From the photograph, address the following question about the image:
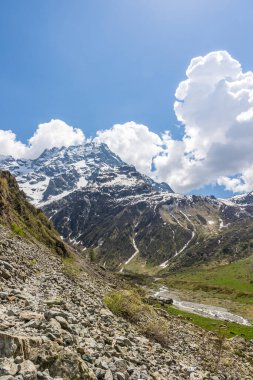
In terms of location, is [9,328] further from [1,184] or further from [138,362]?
[1,184]

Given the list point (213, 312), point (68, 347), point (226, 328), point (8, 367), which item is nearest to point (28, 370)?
point (8, 367)

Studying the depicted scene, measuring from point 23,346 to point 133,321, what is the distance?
72.5 feet

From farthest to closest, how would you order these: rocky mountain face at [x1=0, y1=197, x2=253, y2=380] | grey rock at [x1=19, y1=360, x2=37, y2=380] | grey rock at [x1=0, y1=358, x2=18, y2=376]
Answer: rocky mountain face at [x1=0, y1=197, x2=253, y2=380]
grey rock at [x1=19, y1=360, x2=37, y2=380]
grey rock at [x1=0, y1=358, x2=18, y2=376]

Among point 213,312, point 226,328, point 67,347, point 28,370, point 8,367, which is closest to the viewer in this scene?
point 8,367

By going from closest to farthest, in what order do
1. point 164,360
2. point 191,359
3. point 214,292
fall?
point 164,360
point 191,359
point 214,292

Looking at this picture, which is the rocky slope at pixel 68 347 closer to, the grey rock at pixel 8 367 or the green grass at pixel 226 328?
the grey rock at pixel 8 367

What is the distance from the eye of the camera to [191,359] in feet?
92.1

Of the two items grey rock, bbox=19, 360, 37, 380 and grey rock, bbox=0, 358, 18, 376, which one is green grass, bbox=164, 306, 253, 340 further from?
grey rock, bbox=0, 358, 18, 376

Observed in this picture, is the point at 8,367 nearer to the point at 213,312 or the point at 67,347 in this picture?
the point at 67,347

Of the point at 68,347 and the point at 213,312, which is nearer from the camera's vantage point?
the point at 68,347

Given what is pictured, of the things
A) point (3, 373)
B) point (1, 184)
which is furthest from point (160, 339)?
point (1, 184)

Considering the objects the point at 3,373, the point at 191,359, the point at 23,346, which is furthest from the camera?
the point at 191,359

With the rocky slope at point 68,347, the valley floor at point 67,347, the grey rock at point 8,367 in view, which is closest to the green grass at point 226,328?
the rocky slope at point 68,347

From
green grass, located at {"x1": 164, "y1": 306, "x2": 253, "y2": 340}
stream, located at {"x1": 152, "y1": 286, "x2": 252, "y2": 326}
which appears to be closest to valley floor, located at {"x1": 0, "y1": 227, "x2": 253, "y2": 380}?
green grass, located at {"x1": 164, "y1": 306, "x2": 253, "y2": 340}
